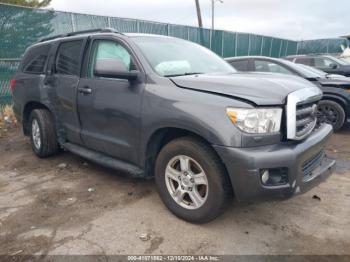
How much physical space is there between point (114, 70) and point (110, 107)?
19.1 inches

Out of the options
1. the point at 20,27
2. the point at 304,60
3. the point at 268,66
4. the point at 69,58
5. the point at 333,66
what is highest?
the point at 20,27

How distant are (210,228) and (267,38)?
65.9 ft

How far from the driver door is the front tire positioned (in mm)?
468

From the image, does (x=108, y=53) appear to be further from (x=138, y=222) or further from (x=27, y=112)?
(x=27, y=112)

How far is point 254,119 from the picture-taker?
8.34 ft

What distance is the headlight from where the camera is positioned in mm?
2535

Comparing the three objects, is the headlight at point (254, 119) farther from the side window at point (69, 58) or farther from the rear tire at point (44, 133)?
the rear tire at point (44, 133)

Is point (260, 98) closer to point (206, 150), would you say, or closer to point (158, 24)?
point (206, 150)

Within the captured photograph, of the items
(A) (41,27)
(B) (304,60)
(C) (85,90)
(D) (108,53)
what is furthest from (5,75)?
(B) (304,60)

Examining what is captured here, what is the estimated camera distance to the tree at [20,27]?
308 inches

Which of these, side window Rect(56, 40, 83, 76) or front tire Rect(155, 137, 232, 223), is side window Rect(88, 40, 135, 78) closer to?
side window Rect(56, 40, 83, 76)

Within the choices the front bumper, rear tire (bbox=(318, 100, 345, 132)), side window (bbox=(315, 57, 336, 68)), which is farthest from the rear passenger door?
side window (bbox=(315, 57, 336, 68))

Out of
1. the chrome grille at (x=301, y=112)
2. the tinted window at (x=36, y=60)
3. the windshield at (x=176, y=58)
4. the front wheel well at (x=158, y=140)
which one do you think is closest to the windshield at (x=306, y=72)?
the windshield at (x=176, y=58)

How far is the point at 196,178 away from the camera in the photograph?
2895mm
